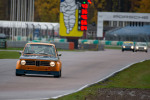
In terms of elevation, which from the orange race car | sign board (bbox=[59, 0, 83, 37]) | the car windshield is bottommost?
the orange race car

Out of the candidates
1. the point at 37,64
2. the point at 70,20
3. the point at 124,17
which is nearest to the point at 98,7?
the point at 124,17

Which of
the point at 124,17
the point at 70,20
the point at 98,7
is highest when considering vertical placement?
the point at 98,7

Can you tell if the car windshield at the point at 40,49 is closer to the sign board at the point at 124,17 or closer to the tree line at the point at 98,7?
the sign board at the point at 124,17

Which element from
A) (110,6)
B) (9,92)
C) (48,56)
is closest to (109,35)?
(110,6)

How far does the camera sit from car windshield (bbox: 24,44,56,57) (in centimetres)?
1925

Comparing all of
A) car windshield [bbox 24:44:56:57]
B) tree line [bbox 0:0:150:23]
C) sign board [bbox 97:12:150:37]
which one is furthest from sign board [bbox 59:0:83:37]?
tree line [bbox 0:0:150:23]

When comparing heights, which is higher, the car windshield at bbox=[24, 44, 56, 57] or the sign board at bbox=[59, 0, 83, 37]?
the sign board at bbox=[59, 0, 83, 37]

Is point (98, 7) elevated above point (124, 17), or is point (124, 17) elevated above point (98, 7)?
point (98, 7)

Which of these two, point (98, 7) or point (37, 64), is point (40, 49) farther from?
point (98, 7)

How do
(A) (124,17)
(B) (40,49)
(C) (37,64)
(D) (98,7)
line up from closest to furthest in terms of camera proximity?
(C) (37,64) → (B) (40,49) → (A) (124,17) → (D) (98,7)

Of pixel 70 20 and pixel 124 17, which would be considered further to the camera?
pixel 124 17

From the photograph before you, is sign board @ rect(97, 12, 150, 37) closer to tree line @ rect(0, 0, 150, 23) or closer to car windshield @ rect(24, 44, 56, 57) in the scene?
tree line @ rect(0, 0, 150, 23)

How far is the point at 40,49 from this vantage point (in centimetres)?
1947

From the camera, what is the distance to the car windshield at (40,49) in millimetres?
19250
